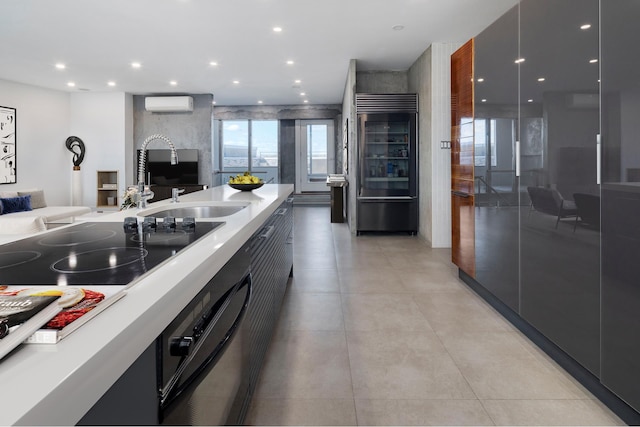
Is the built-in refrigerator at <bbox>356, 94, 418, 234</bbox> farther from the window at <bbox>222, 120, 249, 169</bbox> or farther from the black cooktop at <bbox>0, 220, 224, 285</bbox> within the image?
the window at <bbox>222, 120, 249, 169</bbox>

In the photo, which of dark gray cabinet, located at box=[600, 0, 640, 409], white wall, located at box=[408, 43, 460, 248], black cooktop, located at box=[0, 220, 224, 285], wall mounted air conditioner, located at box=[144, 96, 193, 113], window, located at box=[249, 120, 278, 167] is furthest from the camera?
window, located at box=[249, 120, 278, 167]

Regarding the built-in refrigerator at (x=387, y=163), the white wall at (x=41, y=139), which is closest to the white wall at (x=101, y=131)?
the white wall at (x=41, y=139)

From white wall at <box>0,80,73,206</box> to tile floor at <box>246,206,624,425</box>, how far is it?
6824mm

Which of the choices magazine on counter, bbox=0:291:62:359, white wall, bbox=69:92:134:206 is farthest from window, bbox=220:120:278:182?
magazine on counter, bbox=0:291:62:359

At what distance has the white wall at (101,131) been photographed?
871 cm

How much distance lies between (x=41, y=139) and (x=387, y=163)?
674 centimetres

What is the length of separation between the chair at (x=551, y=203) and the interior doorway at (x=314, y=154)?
9166mm

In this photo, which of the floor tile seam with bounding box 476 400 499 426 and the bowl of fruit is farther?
the bowl of fruit

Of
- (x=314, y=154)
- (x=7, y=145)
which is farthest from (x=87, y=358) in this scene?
(x=314, y=154)

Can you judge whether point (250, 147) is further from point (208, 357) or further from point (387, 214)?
point (208, 357)

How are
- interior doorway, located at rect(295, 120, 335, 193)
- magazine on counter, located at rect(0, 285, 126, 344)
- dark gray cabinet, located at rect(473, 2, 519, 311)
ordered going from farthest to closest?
1. interior doorway, located at rect(295, 120, 335, 193)
2. dark gray cabinet, located at rect(473, 2, 519, 311)
3. magazine on counter, located at rect(0, 285, 126, 344)

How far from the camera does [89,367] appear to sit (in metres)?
0.49

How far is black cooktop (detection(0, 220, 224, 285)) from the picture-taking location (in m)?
0.85

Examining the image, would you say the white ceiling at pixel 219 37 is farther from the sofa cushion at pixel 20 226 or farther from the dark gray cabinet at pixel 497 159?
the sofa cushion at pixel 20 226
